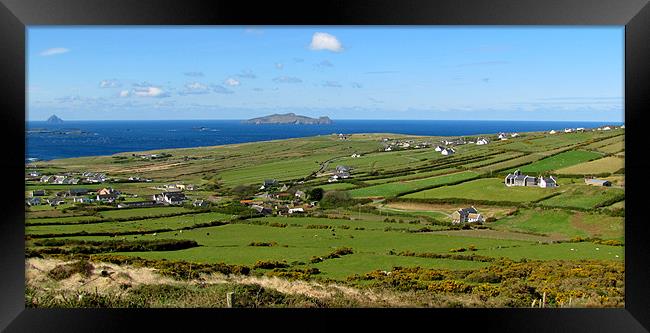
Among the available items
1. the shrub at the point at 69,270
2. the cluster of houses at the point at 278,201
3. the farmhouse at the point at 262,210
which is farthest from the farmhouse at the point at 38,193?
the shrub at the point at 69,270

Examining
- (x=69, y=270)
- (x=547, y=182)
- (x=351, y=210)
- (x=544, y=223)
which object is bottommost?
(x=544, y=223)

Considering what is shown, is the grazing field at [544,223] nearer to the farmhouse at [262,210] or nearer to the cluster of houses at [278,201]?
the cluster of houses at [278,201]

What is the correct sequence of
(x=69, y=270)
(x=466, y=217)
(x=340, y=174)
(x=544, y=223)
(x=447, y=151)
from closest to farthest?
(x=69, y=270)
(x=544, y=223)
(x=466, y=217)
(x=340, y=174)
(x=447, y=151)

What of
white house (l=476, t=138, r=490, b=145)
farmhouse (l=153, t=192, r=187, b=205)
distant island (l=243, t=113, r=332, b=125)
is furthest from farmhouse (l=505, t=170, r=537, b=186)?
farmhouse (l=153, t=192, r=187, b=205)

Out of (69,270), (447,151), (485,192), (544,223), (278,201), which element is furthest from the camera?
(447,151)

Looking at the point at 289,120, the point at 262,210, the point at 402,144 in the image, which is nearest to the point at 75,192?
the point at 262,210

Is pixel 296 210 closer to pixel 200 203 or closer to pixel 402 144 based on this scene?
pixel 200 203

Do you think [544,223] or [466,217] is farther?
[466,217]
